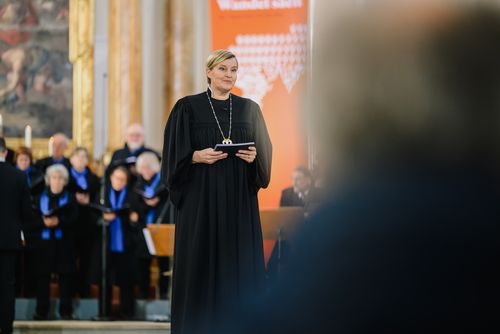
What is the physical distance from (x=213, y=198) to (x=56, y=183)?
183 inches

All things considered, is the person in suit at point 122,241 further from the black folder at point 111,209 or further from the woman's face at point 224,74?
the woman's face at point 224,74

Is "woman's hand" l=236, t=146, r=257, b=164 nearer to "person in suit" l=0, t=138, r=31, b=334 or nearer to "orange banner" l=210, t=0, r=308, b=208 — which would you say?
"person in suit" l=0, t=138, r=31, b=334

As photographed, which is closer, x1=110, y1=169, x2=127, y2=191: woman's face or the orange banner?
x1=110, y1=169, x2=127, y2=191: woman's face

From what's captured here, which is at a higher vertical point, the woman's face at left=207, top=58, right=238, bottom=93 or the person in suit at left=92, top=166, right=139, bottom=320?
the woman's face at left=207, top=58, right=238, bottom=93

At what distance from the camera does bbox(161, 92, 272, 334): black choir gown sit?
169 inches

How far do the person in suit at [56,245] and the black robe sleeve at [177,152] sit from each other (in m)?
4.28

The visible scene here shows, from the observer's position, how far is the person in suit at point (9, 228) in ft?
22.8

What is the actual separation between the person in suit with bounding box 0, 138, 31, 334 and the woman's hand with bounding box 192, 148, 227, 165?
10.7 ft

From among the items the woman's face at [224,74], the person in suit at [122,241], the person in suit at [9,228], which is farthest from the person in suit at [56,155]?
the woman's face at [224,74]

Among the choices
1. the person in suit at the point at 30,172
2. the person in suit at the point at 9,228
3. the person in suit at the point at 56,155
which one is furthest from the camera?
the person in suit at the point at 56,155

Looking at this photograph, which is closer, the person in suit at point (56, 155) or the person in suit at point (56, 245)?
the person in suit at point (56, 245)

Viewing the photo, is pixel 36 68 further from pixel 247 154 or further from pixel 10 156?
pixel 247 154

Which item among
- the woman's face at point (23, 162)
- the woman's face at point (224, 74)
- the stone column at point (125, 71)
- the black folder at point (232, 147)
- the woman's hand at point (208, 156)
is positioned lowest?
the woman's face at point (23, 162)

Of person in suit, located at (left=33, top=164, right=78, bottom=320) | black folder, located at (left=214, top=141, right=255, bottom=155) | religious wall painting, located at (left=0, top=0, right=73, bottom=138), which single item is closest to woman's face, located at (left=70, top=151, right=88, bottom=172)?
person in suit, located at (left=33, top=164, right=78, bottom=320)
